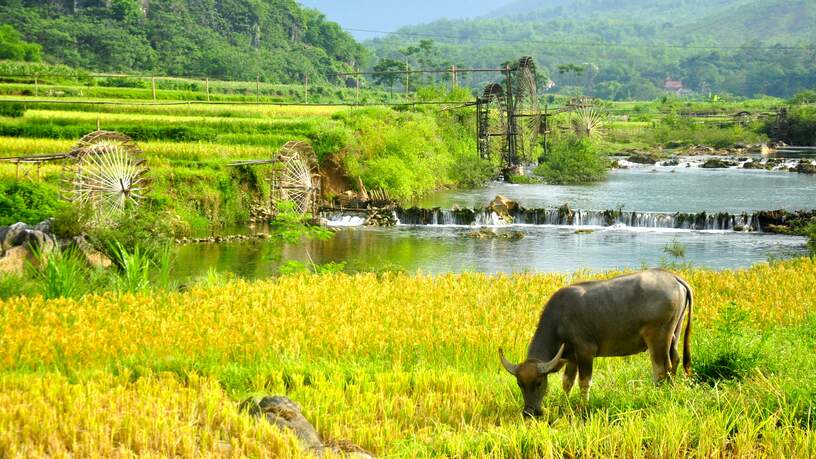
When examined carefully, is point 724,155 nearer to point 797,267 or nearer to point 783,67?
point 797,267

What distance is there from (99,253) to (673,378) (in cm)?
1426

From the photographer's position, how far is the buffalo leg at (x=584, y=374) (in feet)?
26.2

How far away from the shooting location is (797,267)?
16734mm

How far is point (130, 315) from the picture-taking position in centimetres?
1111

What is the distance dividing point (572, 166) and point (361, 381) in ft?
123

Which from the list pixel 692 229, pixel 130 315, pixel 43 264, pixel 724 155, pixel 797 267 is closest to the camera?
pixel 130 315

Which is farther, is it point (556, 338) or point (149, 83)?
point (149, 83)

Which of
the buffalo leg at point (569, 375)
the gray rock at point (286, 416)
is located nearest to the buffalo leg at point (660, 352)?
the buffalo leg at point (569, 375)

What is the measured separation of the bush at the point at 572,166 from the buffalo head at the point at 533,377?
1474 inches

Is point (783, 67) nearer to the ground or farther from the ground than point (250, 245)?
farther from the ground

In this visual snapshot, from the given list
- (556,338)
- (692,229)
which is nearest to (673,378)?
(556,338)

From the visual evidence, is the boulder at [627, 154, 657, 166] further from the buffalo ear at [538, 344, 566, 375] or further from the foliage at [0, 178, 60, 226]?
the buffalo ear at [538, 344, 566, 375]

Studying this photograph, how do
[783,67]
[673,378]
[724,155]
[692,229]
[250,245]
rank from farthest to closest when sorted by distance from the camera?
[783,67], [724,155], [692,229], [250,245], [673,378]

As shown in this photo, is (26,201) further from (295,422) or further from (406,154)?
(295,422)
